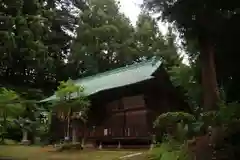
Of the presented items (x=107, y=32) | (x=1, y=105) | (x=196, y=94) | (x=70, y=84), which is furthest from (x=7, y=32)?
(x=107, y=32)

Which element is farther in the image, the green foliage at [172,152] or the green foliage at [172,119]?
the green foliage at [172,119]

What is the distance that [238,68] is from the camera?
12461mm

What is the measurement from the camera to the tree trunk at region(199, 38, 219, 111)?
11469mm

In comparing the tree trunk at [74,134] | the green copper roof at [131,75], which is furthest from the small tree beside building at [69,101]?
the tree trunk at [74,134]

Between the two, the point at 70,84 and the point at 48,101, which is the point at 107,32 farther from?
the point at 70,84

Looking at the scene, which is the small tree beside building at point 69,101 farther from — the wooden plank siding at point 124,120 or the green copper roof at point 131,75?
the wooden plank siding at point 124,120

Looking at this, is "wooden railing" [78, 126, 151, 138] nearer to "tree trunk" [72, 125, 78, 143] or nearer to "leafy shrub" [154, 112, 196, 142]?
"tree trunk" [72, 125, 78, 143]

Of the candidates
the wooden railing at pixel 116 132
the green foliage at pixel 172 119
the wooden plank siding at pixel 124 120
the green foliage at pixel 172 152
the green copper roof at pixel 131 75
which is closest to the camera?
the green foliage at pixel 172 152

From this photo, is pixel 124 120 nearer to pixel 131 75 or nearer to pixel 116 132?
pixel 116 132

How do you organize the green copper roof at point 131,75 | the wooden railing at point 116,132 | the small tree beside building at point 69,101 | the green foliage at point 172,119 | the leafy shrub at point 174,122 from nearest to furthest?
the leafy shrub at point 174,122 → the green foliage at point 172,119 → the small tree beside building at point 69,101 → the wooden railing at point 116,132 → the green copper roof at point 131,75

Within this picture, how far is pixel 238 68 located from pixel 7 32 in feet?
38.2

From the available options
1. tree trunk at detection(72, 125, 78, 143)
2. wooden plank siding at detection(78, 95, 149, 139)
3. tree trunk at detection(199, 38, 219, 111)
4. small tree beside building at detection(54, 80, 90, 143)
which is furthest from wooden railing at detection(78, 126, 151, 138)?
tree trunk at detection(199, 38, 219, 111)

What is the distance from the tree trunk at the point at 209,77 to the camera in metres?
11.5

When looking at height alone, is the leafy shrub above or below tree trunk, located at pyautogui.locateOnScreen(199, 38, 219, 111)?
below
